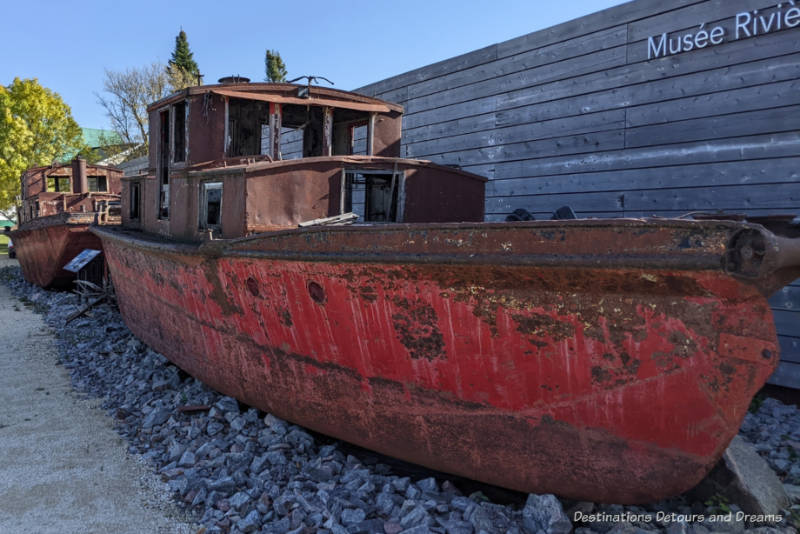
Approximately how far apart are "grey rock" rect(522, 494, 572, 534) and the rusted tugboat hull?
0.08 meters

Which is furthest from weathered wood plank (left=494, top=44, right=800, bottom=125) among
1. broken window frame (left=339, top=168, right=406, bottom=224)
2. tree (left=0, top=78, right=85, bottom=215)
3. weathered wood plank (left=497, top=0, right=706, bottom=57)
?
tree (left=0, top=78, right=85, bottom=215)

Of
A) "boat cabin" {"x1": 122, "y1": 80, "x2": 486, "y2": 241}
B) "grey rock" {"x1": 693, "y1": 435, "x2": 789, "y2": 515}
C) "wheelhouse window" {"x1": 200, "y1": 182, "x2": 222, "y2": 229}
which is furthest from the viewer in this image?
"wheelhouse window" {"x1": 200, "y1": 182, "x2": 222, "y2": 229}

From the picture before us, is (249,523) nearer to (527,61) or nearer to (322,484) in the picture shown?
(322,484)

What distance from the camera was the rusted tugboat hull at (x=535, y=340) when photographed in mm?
2291

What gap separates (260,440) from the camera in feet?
13.2

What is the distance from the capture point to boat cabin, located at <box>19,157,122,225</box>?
45.9 ft

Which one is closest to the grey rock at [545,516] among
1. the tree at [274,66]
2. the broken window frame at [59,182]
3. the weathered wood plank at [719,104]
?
the weathered wood plank at [719,104]

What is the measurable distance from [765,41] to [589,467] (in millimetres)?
4335

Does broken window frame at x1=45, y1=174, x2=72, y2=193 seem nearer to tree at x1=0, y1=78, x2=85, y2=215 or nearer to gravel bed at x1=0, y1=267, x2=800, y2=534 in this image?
tree at x1=0, y1=78, x2=85, y2=215

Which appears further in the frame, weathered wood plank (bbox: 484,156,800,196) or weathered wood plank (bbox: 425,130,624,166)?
weathered wood plank (bbox: 425,130,624,166)

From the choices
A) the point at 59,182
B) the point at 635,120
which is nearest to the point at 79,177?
the point at 59,182

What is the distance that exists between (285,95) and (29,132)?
80.1 ft

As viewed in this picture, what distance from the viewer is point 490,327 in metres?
2.78

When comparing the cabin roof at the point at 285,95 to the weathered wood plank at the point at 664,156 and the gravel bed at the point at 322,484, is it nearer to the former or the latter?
the weathered wood plank at the point at 664,156
